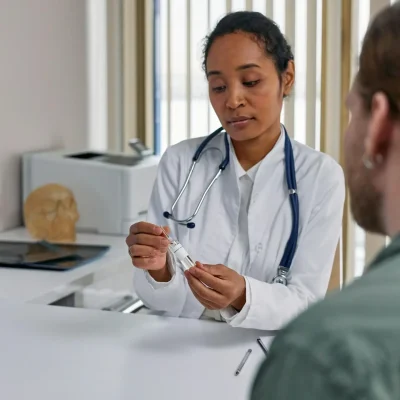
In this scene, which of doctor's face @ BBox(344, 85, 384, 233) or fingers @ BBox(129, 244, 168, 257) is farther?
fingers @ BBox(129, 244, 168, 257)

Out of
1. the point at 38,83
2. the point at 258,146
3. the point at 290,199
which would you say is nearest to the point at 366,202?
the point at 290,199

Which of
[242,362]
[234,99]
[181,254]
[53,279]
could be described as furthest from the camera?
[53,279]

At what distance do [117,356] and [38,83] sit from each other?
5.60 ft

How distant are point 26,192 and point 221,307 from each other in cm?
147

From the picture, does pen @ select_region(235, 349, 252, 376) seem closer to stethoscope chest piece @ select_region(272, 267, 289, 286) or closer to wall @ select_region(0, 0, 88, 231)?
stethoscope chest piece @ select_region(272, 267, 289, 286)

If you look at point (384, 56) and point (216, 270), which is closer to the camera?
point (384, 56)

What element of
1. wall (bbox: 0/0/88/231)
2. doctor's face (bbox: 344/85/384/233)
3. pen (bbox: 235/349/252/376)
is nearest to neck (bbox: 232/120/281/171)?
pen (bbox: 235/349/252/376)

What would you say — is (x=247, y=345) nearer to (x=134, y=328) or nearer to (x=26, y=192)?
(x=134, y=328)

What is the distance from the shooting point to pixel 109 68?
3.47 m

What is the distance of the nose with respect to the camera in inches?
67.7

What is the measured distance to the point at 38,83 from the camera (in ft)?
9.51

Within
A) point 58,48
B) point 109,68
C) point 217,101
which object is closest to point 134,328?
point 217,101

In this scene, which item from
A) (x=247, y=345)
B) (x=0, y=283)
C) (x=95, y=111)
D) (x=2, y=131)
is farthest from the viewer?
(x=95, y=111)

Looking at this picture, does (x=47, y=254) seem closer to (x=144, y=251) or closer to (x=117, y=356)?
(x=144, y=251)
